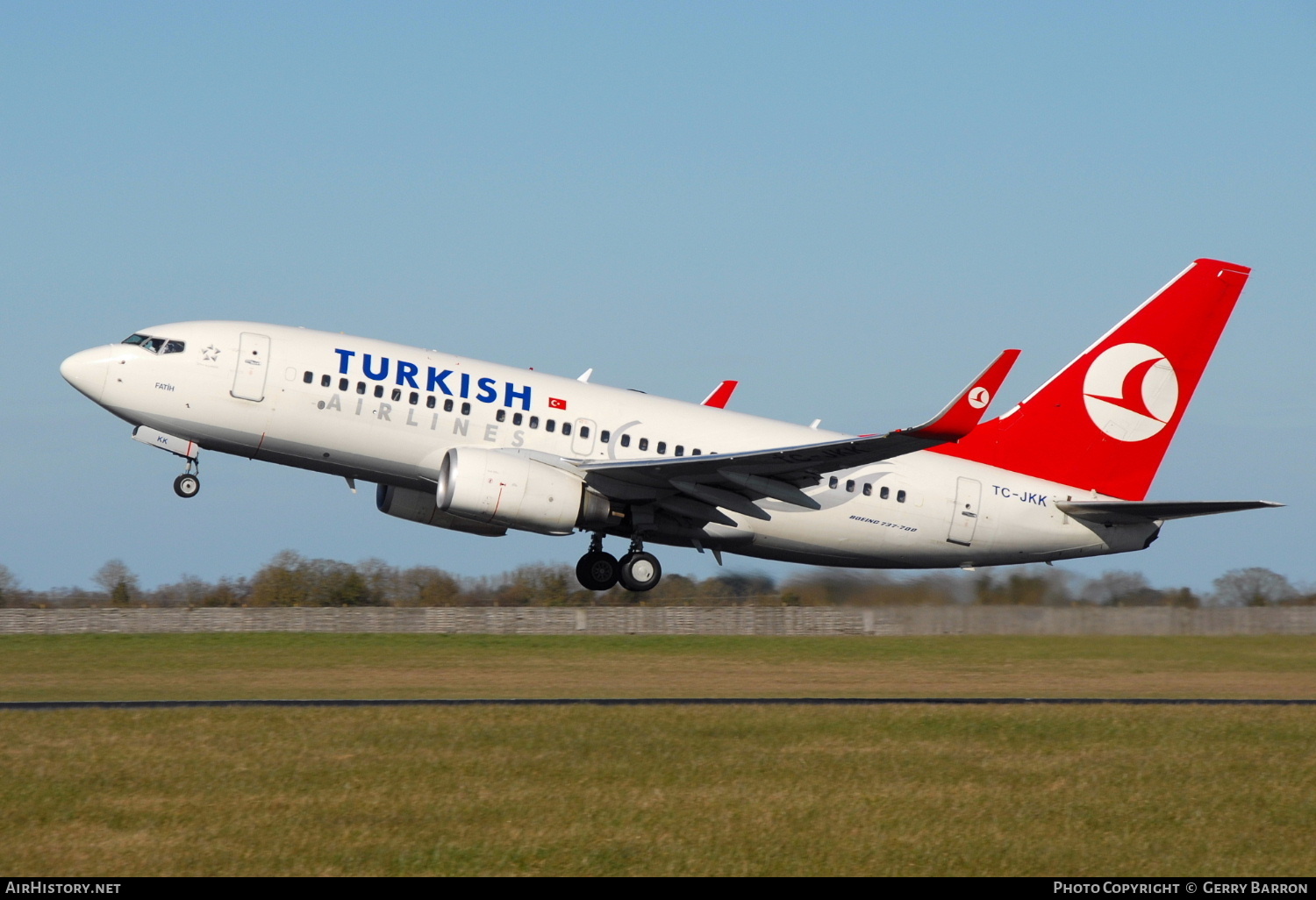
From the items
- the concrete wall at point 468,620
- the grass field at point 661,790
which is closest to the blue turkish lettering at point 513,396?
the grass field at point 661,790

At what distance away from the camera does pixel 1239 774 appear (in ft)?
66.8

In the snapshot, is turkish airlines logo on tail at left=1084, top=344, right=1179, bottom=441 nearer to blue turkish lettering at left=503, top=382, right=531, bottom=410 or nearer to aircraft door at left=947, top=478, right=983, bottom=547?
aircraft door at left=947, top=478, right=983, bottom=547

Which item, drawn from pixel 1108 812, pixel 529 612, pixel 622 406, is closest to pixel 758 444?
pixel 622 406

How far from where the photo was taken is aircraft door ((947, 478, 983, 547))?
31547 mm

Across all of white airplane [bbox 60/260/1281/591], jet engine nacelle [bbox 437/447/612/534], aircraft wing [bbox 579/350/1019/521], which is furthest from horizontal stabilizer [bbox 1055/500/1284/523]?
jet engine nacelle [bbox 437/447/612/534]

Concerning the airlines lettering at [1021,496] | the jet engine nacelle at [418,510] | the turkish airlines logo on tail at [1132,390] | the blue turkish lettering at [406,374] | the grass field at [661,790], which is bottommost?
the grass field at [661,790]

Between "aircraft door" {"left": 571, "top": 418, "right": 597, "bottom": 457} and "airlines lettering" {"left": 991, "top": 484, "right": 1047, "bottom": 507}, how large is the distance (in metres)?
9.33

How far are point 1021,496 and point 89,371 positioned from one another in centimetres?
2013

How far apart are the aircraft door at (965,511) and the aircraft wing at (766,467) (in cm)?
348

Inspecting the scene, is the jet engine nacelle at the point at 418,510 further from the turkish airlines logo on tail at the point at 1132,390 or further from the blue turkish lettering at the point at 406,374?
the turkish airlines logo on tail at the point at 1132,390

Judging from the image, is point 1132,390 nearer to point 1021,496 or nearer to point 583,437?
point 1021,496

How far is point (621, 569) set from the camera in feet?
102

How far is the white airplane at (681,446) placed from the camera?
91.8 ft
